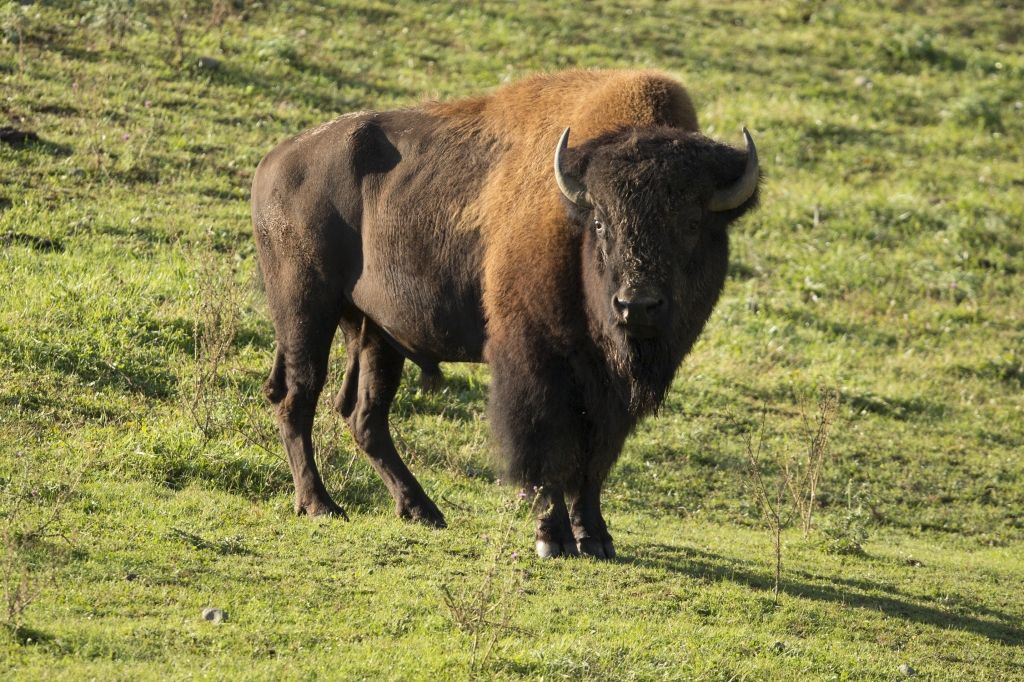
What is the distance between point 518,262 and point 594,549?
169 cm

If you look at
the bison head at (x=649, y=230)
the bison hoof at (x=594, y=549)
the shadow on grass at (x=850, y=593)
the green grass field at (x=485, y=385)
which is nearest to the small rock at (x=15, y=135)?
the green grass field at (x=485, y=385)

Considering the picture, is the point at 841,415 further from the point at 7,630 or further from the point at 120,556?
the point at 7,630

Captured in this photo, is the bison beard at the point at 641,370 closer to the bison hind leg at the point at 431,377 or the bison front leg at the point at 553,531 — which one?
the bison front leg at the point at 553,531

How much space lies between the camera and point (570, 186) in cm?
→ 581

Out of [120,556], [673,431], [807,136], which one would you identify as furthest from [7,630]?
[807,136]

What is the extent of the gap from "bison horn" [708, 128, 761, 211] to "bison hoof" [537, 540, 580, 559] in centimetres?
206

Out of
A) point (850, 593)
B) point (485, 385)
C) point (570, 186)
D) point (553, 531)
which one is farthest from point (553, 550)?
point (485, 385)

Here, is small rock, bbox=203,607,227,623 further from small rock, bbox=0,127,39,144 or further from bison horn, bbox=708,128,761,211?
small rock, bbox=0,127,39,144

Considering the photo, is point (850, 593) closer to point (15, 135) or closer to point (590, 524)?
point (590, 524)

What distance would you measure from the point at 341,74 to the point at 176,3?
243cm

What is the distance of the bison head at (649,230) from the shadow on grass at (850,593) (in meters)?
1.05

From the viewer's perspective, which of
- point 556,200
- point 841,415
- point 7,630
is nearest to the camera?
point 7,630

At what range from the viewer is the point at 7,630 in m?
4.37

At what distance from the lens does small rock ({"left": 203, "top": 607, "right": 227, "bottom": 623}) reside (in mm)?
4807
